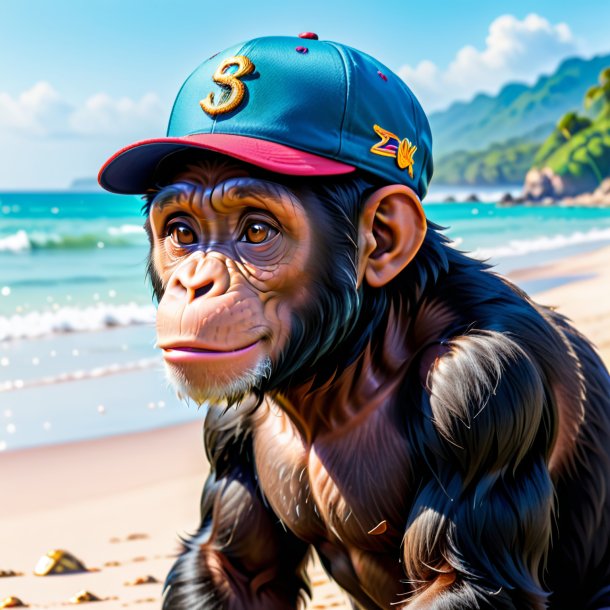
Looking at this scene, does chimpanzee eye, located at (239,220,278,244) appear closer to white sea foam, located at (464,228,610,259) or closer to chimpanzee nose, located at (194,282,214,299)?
chimpanzee nose, located at (194,282,214,299)

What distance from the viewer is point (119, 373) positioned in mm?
6594

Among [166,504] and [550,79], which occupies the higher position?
[550,79]

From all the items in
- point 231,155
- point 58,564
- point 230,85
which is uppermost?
point 230,85

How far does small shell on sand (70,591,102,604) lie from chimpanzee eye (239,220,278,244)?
180 cm

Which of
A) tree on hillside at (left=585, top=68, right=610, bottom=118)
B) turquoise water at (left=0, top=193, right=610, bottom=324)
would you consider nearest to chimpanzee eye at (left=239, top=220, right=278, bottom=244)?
turquoise water at (left=0, top=193, right=610, bottom=324)

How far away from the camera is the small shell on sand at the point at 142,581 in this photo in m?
3.21

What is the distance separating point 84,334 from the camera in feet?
29.6

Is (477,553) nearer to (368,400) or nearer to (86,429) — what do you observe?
(368,400)

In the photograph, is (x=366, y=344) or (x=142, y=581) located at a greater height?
(x=366, y=344)

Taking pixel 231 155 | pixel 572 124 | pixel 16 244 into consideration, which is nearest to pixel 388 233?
pixel 231 155

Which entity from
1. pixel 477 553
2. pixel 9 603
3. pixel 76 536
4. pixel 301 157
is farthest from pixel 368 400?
pixel 76 536

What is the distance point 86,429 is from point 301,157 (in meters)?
3.67

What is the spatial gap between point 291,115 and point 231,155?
158 millimetres

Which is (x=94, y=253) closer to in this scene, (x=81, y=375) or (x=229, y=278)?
(x=81, y=375)
